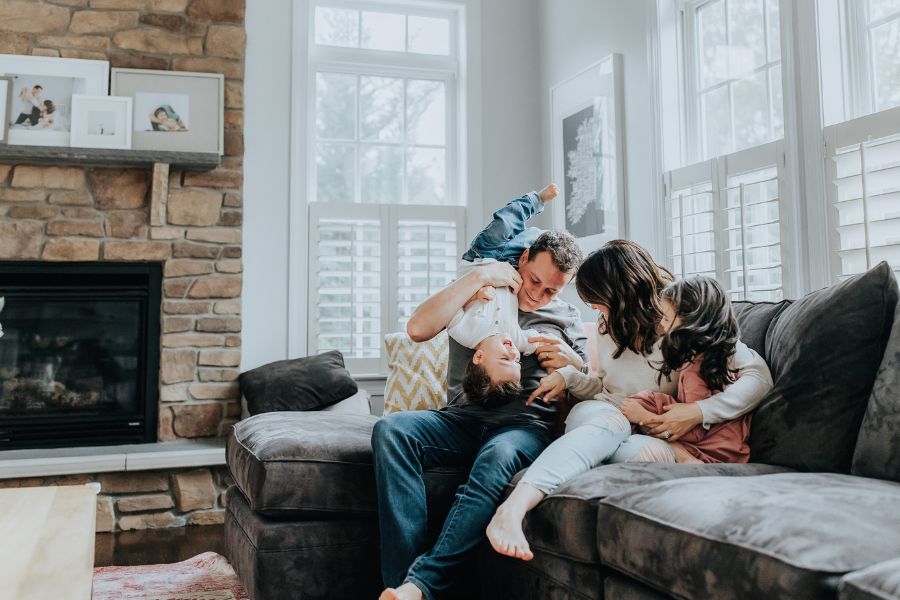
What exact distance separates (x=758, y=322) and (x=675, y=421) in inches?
17.1

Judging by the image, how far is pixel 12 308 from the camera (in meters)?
3.56

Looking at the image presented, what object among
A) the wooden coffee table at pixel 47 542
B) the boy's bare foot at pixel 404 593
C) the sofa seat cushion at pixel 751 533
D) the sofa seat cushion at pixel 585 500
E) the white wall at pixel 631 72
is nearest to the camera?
the sofa seat cushion at pixel 751 533

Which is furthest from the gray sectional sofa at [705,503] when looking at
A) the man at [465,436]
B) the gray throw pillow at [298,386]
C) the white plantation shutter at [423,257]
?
the white plantation shutter at [423,257]

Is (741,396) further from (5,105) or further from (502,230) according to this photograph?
(5,105)

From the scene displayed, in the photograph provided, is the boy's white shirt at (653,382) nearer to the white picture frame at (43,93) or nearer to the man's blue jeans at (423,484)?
the man's blue jeans at (423,484)

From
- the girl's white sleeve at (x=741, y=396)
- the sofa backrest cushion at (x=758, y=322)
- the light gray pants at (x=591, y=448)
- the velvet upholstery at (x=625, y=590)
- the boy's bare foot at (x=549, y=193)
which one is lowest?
the velvet upholstery at (x=625, y=590)

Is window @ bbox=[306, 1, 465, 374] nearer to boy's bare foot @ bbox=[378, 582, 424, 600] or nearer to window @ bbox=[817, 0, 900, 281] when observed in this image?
window @ bbox=[817, 0, 900, 281]

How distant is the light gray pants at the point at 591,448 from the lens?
167 cm

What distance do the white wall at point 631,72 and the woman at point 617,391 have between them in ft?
3.95

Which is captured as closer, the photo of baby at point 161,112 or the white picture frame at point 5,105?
the white picture frame at point 5,105

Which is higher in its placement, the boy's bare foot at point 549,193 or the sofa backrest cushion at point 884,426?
the boy's bare foot at point 549,193

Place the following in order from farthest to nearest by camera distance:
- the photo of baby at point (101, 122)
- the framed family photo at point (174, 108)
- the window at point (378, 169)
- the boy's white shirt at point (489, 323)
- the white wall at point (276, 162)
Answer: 1. the window at point (378, 169)
2. the white wall at point (276, 162)
3. the framed family photo at point (174, 108)
4. the photo of baby at point (101, 122)
5. the boy's white shirt at point (489, 323)

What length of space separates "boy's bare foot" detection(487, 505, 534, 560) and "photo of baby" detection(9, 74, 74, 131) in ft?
9.79

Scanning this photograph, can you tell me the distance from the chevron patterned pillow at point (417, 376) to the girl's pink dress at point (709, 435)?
101 centimetres
